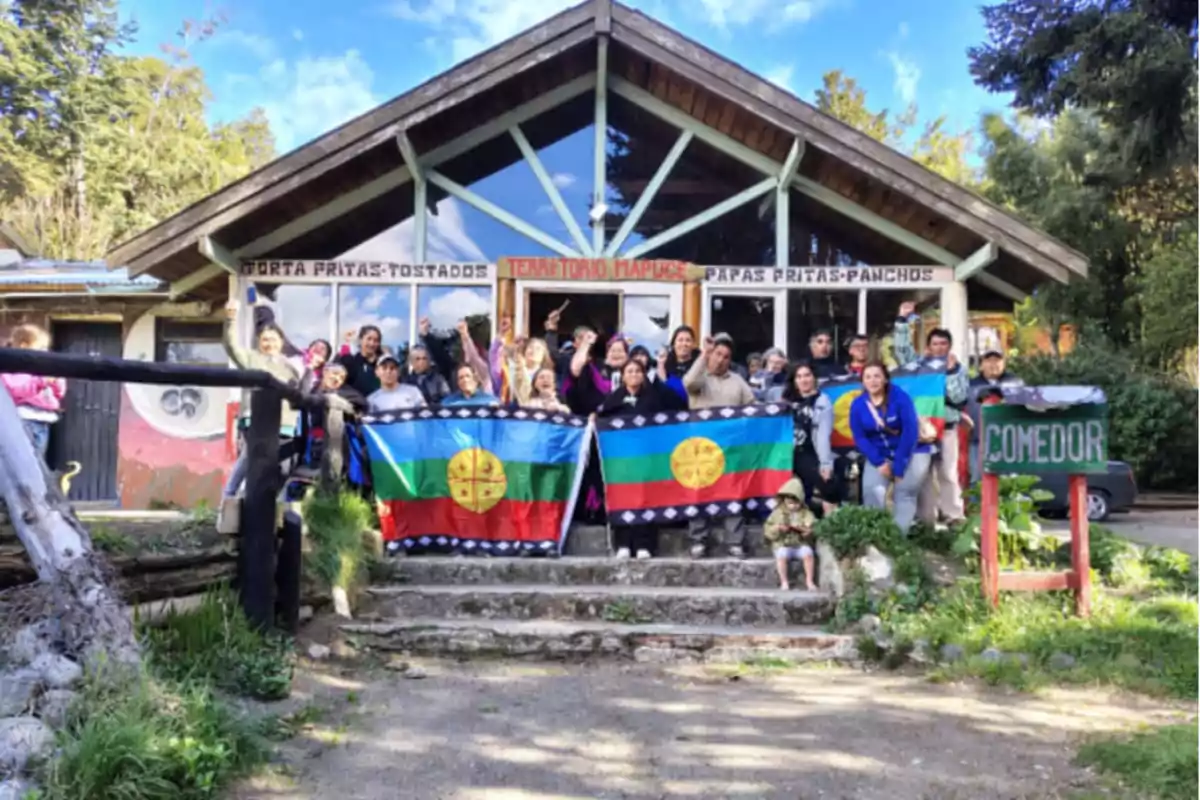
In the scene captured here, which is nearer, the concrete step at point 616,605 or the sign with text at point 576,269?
the concrete step at point 616,605

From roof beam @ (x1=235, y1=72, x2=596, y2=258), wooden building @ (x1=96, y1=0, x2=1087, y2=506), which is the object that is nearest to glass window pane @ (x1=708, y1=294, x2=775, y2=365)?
wooden building @ (x1=96, y1=0, x2=1087, y2=506)

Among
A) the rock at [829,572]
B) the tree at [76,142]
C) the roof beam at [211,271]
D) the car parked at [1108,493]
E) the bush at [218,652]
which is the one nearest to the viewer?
the bush at [218,652]

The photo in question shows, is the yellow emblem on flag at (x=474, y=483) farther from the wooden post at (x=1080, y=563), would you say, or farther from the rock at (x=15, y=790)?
the rock at (x=15, y=790)

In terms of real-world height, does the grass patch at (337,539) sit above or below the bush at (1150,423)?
below

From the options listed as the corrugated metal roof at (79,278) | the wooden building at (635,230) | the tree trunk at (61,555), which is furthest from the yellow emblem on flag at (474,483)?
the corrugated metal roof at (79,278)

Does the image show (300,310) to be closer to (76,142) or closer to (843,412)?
(843,412)

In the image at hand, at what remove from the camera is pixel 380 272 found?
1016 centimetres

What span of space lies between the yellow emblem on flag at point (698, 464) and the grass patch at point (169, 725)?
12.5 feet

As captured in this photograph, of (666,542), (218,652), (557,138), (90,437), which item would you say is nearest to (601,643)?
(666,542)

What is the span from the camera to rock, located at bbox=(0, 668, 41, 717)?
10.8 ft

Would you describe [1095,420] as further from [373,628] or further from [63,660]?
[63,660]

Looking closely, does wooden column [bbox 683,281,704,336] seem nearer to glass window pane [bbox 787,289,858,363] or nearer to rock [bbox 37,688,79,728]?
glass window pane [bbox 787,289,858,363]

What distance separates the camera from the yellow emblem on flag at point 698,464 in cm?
753

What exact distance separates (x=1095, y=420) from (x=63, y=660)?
6147 millimetres
